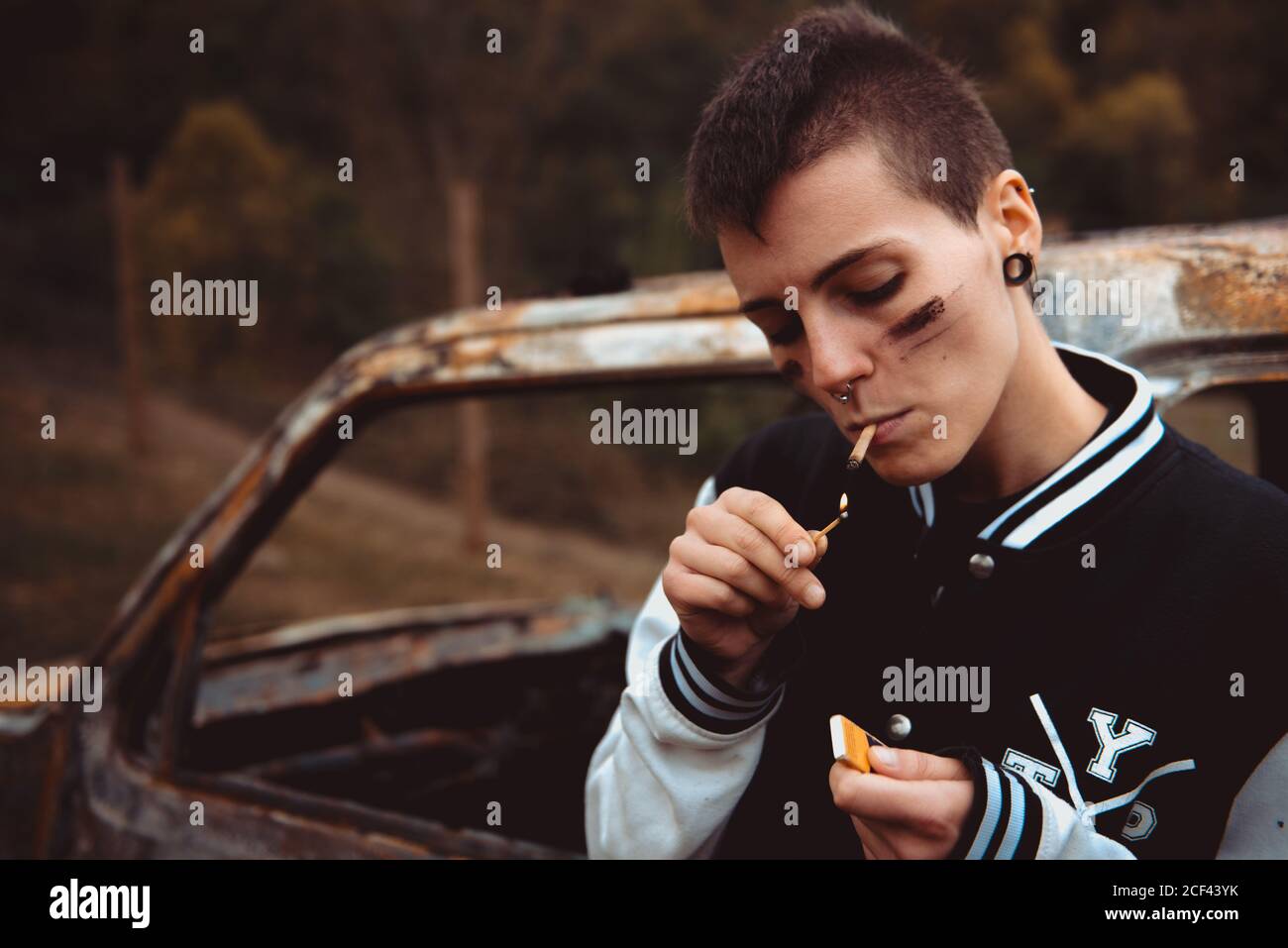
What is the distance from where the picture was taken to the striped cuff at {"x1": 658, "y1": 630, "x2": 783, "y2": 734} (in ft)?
3.98

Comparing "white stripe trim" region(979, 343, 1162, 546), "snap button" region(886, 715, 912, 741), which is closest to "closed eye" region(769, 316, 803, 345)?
"white stripe trim" region(979, 343, 1162, 546)

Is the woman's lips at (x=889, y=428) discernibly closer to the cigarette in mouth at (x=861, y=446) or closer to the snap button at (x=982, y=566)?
the cigarette in mouth at (x=861, y=446)

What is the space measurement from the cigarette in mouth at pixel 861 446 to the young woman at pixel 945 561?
13mm

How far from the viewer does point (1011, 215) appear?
49.0 inches

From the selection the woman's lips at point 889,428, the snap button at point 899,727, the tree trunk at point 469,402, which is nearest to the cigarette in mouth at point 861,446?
the woman's lips at point 889,428

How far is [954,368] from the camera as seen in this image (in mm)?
1171

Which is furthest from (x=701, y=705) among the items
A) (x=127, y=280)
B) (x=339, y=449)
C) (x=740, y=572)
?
(x=127, y=280)

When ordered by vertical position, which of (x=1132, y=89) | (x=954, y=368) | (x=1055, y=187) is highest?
(x=1132, y=89)

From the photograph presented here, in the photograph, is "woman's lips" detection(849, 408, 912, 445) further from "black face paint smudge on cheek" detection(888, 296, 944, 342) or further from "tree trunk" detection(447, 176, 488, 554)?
"tree trunk" detection(447, 176, 488, 554)

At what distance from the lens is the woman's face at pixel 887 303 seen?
1.14m

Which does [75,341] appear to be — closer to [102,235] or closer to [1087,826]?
[102,235]

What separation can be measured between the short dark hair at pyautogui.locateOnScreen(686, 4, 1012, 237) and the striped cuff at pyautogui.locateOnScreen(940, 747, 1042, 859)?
0.63m
